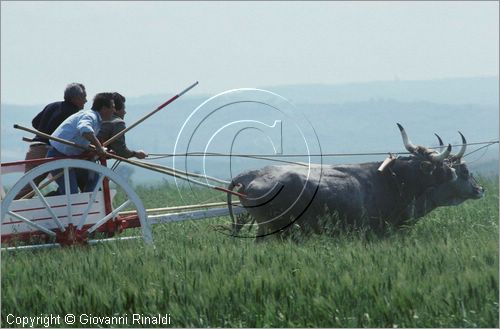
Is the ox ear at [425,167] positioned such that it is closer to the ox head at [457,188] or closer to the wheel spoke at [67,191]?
the ox head at [457,188]

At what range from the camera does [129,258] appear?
970 cm

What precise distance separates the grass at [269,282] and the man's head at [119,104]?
4.91 ft

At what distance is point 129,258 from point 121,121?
69.4 inches

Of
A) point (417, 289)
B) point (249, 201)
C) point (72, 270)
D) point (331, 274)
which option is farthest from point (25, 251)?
point (417, 289)

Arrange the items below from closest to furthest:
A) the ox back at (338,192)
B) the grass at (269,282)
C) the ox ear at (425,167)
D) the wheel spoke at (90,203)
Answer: the grass at (269,282) → the wheel spoke at (90,203) → the ox back at (338,192) → the ox ear at (425,167)

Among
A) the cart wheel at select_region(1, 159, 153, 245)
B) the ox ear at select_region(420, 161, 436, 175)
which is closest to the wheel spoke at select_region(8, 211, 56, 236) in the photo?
the cart wheel at select_region(1, 159, 153, 245)

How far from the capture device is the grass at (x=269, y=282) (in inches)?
304

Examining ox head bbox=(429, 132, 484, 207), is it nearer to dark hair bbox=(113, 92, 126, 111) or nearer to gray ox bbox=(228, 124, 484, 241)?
gray ox bbox=(228, 124, 484, 241)

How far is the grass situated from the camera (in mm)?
7730

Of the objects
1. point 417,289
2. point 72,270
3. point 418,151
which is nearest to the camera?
point 417,289

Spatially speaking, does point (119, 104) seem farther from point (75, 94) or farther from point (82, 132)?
point (82, 132)

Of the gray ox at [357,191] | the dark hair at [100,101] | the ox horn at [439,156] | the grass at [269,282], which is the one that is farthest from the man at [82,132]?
the ox horn at [439,156]

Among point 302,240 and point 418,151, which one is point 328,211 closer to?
point 302,240

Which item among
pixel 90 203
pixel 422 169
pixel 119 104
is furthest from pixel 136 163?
pixel 422 169
